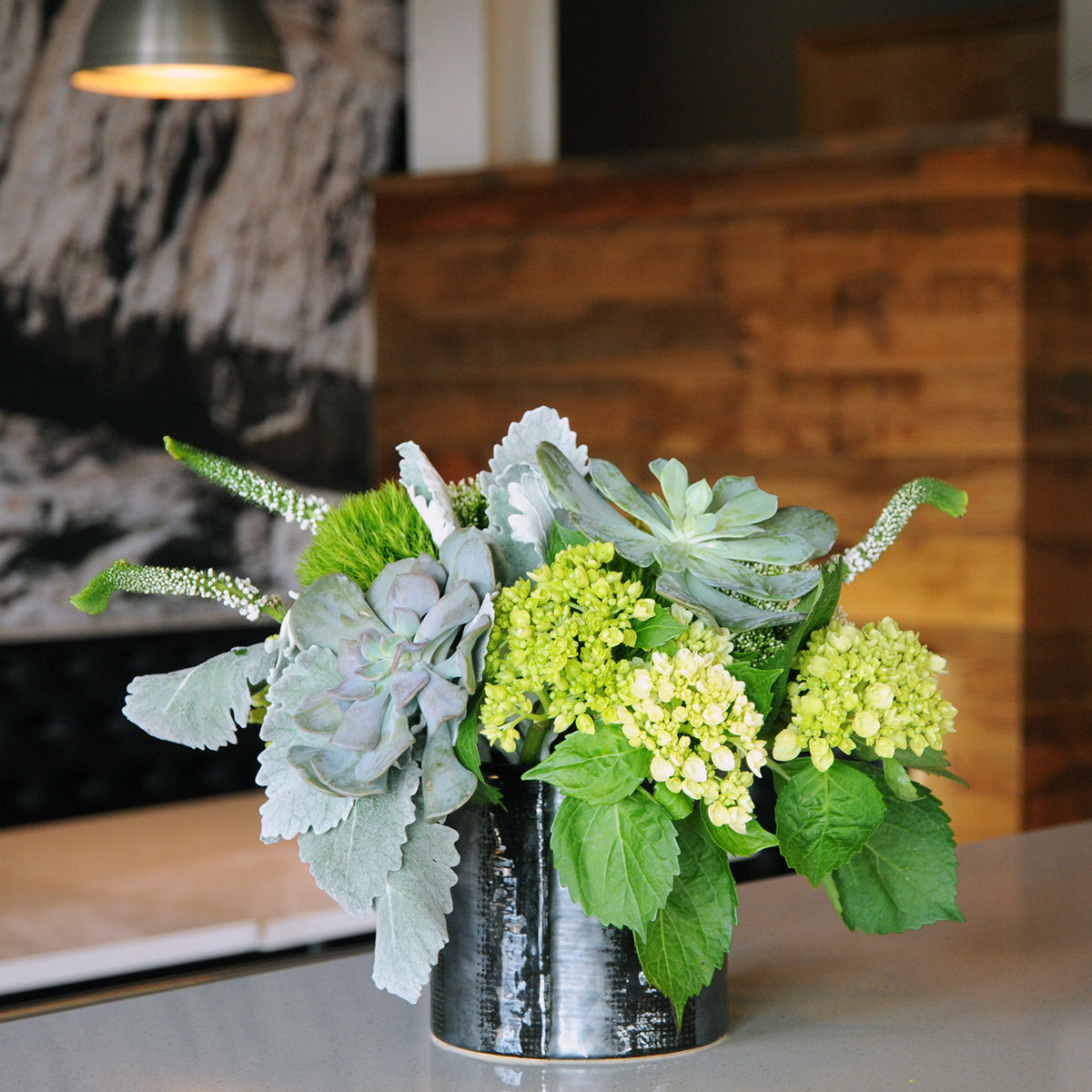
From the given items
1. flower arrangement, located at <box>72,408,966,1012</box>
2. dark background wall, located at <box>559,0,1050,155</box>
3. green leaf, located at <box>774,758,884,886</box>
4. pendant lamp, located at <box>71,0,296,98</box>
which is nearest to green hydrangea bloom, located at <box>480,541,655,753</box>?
flower arrangement, located at <box>72,408,966,1012</box>

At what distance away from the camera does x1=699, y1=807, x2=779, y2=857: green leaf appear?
2.58 feet

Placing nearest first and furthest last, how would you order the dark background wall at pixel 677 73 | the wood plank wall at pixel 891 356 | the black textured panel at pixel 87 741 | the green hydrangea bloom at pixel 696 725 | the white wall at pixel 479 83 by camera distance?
the green hydrangea bloom at pixel 696 725 → the black textured panel at pixel 87 741 → the wood plank wall at pixel 891 356 → the white wall at pixel 479 83 → the dark background wall at pixel 677 73

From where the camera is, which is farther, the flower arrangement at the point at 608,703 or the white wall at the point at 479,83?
the white wall at the point at 479,83

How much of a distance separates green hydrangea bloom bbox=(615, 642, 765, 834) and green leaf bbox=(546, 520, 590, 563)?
0.27 feet

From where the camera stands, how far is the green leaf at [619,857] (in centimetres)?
78

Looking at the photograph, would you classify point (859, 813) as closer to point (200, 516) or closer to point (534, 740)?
point (534, 740)

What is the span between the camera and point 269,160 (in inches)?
152

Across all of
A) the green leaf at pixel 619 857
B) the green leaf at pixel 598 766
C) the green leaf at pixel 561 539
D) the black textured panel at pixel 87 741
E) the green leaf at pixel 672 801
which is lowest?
the black textured panel at pixel 87 741

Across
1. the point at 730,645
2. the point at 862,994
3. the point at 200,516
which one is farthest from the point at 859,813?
the point at 200,516

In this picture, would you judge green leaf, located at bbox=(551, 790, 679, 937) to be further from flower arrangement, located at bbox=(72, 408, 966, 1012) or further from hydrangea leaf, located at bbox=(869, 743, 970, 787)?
hydrangea leaf, located at bbox=(869, 743, 970, 787)

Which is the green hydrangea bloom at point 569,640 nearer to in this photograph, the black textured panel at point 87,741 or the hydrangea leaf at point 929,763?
the hydrangea leaf at point 929,763

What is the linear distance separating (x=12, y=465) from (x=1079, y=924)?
2794 millimetres

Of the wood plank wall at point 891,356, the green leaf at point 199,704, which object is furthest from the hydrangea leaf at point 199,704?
the wood plank wall at point 891,356

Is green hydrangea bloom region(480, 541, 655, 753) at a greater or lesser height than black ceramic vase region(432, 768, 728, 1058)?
greater
